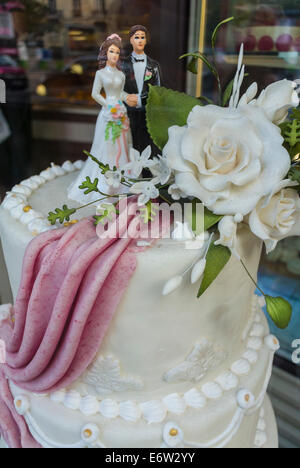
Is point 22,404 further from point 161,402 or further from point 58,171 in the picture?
point 58,171

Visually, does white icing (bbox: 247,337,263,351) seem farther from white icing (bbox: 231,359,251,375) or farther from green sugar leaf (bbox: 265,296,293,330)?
green sugar leaf (bbox: 265,296,293,330)

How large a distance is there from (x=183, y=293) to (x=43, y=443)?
1.65 feet

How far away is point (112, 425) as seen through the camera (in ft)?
2.90

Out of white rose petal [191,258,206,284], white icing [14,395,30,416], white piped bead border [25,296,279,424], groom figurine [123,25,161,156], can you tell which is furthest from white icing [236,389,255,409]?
groom figurine [123,25,161,156]

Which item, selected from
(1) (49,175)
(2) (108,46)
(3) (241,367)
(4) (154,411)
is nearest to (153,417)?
(4) (154,411)

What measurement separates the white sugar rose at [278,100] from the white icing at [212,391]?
598 millimetres

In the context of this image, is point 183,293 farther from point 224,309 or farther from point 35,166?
point 35,166

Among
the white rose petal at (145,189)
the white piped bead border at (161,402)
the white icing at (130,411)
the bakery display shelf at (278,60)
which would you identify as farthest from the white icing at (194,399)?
the bakery display shelf at (278,60)

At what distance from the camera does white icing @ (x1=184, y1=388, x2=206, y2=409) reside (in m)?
0.91

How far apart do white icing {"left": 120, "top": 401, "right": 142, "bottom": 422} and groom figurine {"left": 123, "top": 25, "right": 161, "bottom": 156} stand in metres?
0.58

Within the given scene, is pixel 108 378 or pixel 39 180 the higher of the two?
pixel 39 180

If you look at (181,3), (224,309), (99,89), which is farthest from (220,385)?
(181,3)

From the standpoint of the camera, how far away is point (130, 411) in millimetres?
890

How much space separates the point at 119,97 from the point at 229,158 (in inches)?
16.3
